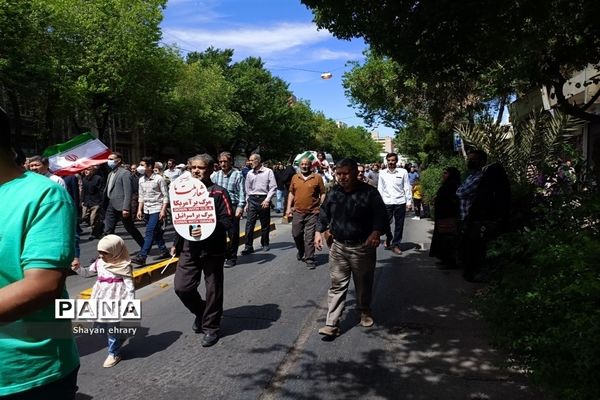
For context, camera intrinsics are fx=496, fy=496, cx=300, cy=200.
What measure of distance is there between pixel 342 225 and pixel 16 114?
20.0 metres

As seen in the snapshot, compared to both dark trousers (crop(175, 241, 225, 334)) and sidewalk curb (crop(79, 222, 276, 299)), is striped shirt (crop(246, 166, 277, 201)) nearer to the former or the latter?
sidewalk curb (crop(79, 222, 276, 299))

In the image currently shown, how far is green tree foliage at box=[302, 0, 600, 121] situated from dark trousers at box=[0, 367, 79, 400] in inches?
170

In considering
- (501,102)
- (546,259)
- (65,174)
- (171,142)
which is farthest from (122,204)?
(171,142)

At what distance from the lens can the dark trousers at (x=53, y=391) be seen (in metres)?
1.67

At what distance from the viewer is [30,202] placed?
1.62 m

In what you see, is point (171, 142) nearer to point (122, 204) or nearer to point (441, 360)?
point (122, 204)

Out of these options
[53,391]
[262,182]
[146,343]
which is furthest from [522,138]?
[53,391]

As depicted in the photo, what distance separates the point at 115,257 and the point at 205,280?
0.90 m

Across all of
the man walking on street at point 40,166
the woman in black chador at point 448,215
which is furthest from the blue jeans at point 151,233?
the woman in black chador at point 448,215

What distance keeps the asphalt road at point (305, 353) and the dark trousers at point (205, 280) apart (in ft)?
0.81

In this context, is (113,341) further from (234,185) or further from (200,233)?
(234,185)

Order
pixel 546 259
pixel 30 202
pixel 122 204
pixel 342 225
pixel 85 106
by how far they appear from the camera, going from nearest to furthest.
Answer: pixel 30 202
pixel 546 259
pixel 342 225
pixel 122 204
pixel 85 106

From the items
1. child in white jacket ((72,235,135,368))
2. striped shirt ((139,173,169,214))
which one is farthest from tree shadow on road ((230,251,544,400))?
striped shirt ((139,173,169,214))

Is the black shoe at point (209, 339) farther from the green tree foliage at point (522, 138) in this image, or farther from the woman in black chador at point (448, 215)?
the green tree foliage at point (522, 138)
